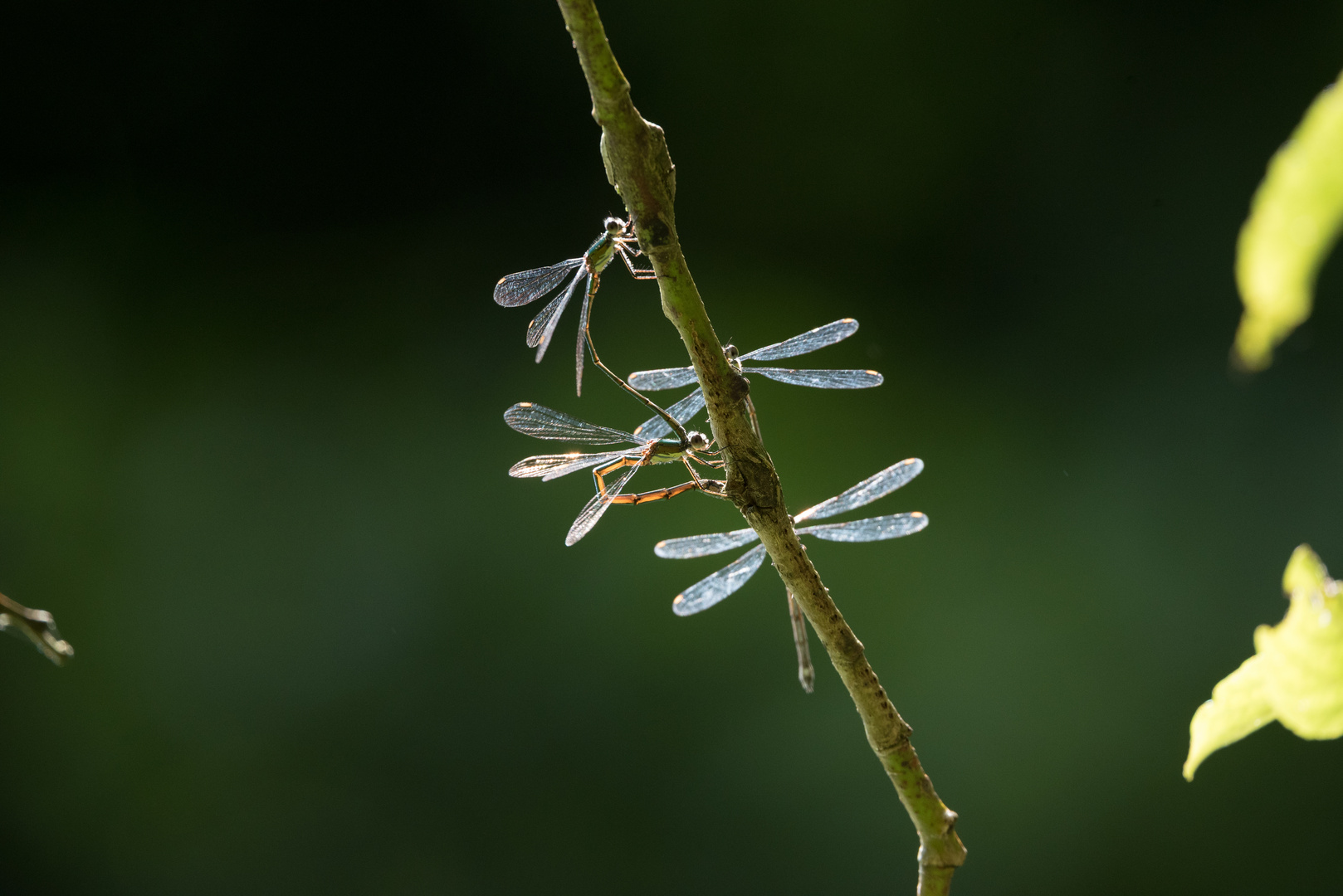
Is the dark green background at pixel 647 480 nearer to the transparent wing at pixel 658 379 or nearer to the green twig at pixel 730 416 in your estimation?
the transparent wing at pixel 658 379

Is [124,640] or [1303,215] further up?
[124,640]

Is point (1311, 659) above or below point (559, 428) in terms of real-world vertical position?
below

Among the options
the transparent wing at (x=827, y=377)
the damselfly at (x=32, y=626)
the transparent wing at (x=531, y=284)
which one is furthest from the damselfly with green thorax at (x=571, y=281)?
the damselfly at (x=32, y=626)

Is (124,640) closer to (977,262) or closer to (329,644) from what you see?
(329,644)

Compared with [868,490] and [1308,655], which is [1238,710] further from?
[868,490]

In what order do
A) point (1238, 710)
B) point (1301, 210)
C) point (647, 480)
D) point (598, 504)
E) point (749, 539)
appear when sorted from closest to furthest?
point (1301, 210) < point (1238, 710) < point (598, 504) < point (749, 539) < point (647, 480)

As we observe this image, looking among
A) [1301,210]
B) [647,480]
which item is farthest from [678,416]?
[647,480]

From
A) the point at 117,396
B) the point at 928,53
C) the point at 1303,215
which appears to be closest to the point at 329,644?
the point at 117,396
